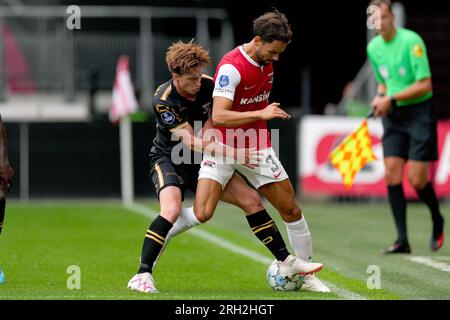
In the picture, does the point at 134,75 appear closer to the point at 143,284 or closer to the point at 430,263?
the point at 430,263

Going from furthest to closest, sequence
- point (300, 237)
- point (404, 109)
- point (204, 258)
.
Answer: point (404, 109), point (204, 258), point (300, 237)

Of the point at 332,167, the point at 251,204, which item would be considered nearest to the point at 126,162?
the point at 332,167

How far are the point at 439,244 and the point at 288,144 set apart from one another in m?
9.22

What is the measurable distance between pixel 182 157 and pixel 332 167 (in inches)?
447

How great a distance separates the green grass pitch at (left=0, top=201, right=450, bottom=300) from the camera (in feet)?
28.1

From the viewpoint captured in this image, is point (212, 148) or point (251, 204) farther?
point (251, 204)

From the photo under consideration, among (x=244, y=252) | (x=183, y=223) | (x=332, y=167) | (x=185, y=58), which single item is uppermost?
(x=185, y=58)

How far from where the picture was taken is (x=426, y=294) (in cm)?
845

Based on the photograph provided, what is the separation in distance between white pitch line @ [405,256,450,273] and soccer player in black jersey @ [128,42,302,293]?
2.03 meters

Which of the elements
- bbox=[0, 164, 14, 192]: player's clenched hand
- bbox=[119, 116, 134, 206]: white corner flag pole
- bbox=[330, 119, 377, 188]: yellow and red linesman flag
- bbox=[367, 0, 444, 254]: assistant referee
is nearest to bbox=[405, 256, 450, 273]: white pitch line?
bbox=[367, 0, 444, 254]: assistant referee

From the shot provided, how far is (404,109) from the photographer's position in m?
12.0

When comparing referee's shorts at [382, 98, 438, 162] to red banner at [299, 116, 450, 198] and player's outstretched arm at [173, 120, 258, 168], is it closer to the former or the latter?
player's outstretched arm at [173, 120, 258, 168]
